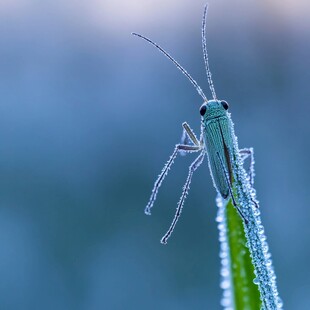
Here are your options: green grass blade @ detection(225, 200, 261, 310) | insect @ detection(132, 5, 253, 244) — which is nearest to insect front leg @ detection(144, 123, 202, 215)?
insect @ detection(132, 5, 253, 244)

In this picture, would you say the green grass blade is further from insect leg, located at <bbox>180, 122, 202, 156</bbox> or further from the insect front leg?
insect leg, located at <bbox>180, 122, 202, 156</bbox>

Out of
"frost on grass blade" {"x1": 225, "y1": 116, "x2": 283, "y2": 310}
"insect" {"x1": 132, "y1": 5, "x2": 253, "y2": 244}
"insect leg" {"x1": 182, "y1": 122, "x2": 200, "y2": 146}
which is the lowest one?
"frost on grass blade" {"x1": 225, "y1": 116, "x2": 283, "y2": 310}

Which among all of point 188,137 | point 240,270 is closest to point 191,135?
point 188,137

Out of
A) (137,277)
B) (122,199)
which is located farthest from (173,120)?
(137,277)

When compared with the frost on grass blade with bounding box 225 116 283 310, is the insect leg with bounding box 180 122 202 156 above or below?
above

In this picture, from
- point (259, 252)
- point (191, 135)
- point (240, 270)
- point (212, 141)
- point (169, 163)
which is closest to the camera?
point (259, 252)

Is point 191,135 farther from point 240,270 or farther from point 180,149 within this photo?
point 240,270

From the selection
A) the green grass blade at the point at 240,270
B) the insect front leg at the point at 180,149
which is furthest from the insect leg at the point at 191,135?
the green grass blade at the point at 240,270

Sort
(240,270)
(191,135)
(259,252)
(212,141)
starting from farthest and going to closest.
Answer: (191,135), (212,141), (240,270), (259,252)

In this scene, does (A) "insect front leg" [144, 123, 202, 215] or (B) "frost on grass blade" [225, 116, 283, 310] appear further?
(A) "insect front leg" [144, 123, 202, 215]

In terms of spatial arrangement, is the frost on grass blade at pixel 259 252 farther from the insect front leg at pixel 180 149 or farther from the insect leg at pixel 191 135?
the insect leg at pixel 191 135

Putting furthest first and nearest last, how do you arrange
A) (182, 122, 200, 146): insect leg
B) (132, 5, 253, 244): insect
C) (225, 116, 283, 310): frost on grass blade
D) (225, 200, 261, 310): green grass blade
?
1. (182, 122, 200, 146): insect leg
2. (132, 5, 253, 244): insect
3. (225, 200, 261, 310): green grass blade
4. (225, 116, 283, 310): frost on grass blade

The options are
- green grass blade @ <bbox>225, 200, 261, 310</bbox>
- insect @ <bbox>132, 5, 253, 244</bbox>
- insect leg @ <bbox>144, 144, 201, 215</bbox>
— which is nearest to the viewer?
green grass blade @ <bbox>225, 200, 261, 310</bbox>
